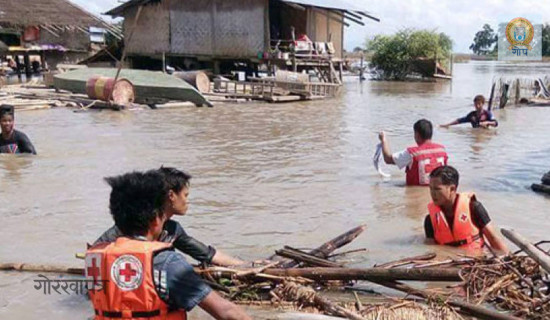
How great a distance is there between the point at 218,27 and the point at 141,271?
27.1 metres

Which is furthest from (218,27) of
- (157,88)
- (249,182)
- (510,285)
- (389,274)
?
(510,285)

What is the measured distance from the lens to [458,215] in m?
4.80

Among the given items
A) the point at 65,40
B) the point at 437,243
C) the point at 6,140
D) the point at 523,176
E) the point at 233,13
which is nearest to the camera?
the point at 437,243

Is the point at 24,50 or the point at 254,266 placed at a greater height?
the point at 24,50

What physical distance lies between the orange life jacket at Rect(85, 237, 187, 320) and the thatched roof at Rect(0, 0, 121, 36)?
31.4 meters

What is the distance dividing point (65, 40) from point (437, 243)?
33.8m

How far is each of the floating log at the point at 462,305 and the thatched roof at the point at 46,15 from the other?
31021 millimetres

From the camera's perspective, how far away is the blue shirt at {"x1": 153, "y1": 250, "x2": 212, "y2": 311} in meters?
2.45

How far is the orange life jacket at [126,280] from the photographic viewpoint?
243cm

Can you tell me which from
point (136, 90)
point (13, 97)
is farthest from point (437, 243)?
point (13, 97)

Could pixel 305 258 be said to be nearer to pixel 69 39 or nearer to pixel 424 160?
pixel 424 160

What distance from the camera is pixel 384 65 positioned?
44.4m

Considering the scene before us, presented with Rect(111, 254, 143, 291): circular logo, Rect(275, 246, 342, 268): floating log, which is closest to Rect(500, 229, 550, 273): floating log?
Rect(275, 246, 342, 268): floating log

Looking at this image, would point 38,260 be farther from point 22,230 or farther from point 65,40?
point 65,40
